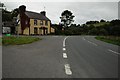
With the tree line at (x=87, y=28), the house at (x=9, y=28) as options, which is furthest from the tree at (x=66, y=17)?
the house at (x=9, y=28)

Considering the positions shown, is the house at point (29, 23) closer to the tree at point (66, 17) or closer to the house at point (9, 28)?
the house at point (9, 28)

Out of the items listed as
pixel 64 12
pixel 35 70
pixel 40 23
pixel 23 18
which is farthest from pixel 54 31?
pixel 35 70

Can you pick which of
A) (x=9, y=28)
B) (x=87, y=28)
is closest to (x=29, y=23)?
(x=9, y=28)

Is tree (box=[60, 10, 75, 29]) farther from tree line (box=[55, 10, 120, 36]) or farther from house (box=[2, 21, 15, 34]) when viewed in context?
house (box=[2, 21, 15, 34])

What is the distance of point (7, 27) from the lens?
79188 millimetres

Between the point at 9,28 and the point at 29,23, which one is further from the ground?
the point at 29,23

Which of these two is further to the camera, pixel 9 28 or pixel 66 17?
pixel 66 17

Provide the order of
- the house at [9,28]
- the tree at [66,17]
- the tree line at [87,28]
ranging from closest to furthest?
the tree line at [87,28]
the house at [9,28]
the tree at [66,17]

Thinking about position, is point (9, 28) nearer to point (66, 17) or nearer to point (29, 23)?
point (29, 23)

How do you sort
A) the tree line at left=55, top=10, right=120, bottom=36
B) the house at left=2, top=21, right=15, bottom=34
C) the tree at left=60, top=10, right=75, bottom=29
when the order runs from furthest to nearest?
the tree at left=60, top=10, right=75, bottom=29, the house at left=2, top=21, right=15, bottom=34, the tree line at left=55, top=10, right=120, bottom=36

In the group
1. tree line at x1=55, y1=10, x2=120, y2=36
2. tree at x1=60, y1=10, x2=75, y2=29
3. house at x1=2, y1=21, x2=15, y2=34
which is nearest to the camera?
tree line at x1=55, y1=10, x2=120, y2=36

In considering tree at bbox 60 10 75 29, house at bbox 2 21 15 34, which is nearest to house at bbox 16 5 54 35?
house at bbox 2 21 15 34

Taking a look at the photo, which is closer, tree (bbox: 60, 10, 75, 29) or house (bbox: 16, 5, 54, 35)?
house (bbox: 16, 5, 54, 35)

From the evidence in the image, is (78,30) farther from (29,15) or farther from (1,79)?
(1,79)
